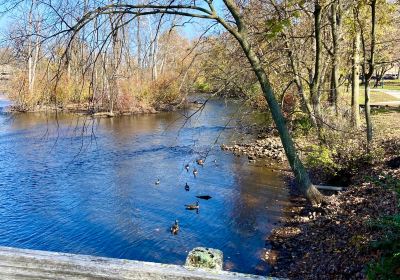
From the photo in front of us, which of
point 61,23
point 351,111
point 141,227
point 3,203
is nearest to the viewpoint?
point 61,23

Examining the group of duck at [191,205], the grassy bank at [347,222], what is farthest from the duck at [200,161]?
the grassy bank at [347,222]

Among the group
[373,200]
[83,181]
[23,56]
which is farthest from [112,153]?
[23,56]

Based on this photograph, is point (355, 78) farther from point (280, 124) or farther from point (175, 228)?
point (175, 228)

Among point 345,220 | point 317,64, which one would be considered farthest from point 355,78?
point 345,220

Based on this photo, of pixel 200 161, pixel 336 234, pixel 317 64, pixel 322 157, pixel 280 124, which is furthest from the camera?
pixel 200 161

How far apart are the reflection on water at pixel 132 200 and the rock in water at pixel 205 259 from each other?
10.5ft

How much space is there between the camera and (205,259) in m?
2.29

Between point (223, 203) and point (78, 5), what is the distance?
871 centimetres

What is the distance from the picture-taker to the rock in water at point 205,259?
2.26 meters

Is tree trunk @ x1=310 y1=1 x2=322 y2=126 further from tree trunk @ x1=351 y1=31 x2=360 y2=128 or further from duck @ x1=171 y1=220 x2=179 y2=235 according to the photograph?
duck @ x1=171 y1=220 x2=179 y2=235

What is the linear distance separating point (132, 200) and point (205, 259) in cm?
1133

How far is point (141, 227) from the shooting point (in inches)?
434

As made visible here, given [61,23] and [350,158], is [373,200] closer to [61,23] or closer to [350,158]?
[350,158]

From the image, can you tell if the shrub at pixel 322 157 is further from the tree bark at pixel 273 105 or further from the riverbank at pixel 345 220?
the tree bark at pixel 273 105
